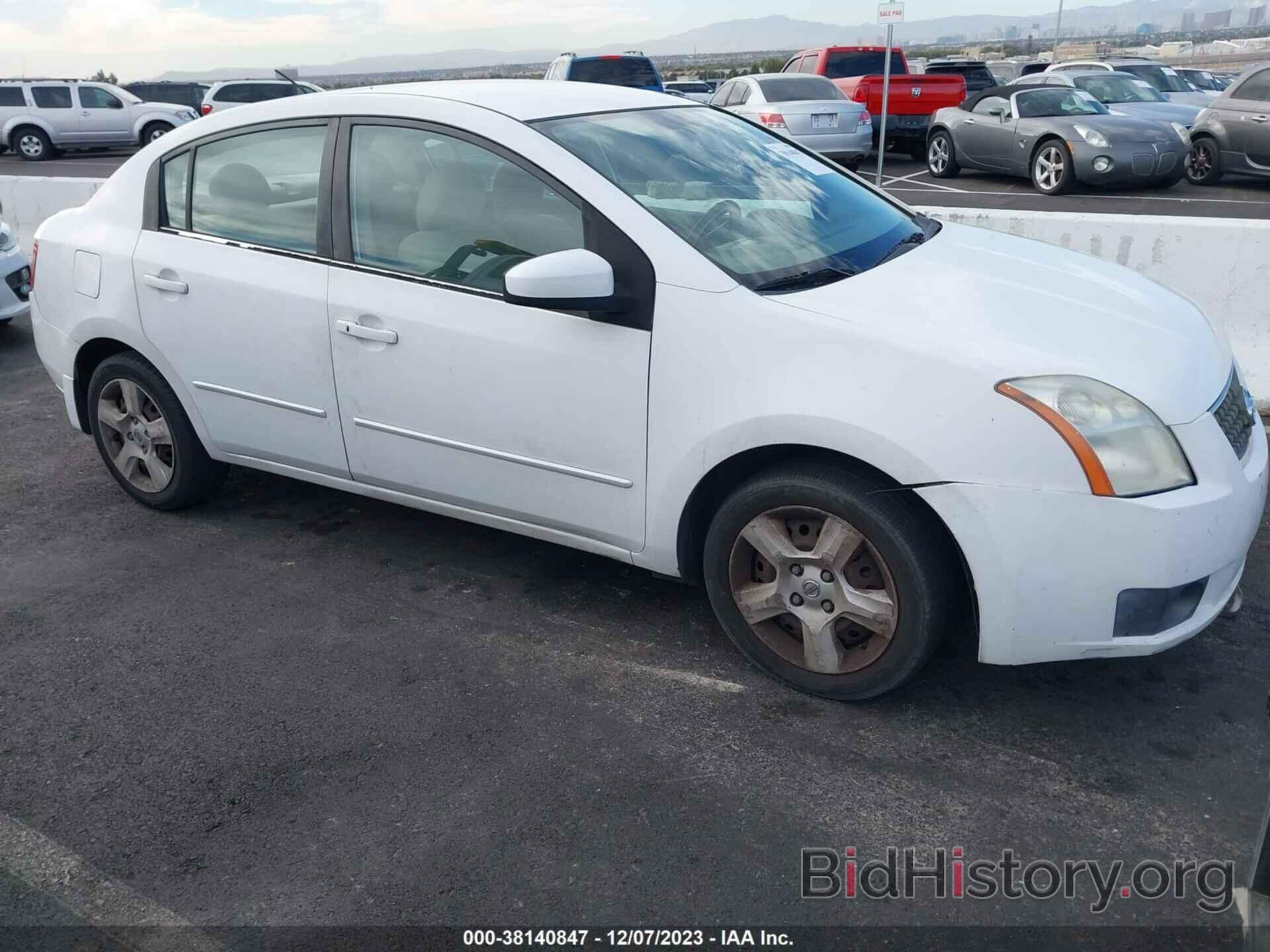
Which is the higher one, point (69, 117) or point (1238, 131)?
point (1238, 131)

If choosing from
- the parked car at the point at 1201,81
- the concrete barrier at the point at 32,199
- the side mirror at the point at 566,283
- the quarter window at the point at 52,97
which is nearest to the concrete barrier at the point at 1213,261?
the side mirror at the point at 566,283

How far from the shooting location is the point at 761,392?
309 cm

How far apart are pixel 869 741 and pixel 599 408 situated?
1.23 metres

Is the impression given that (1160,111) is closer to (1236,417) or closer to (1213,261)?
(1213,261)

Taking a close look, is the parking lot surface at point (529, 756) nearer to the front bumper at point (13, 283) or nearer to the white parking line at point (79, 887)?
the white parking line at point (79, 887)

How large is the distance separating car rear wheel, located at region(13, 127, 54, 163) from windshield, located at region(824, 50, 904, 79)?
56.8ft

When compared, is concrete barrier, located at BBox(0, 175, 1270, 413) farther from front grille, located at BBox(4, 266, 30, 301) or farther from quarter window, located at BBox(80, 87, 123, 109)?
quarter window, located at BBox(80, 87, 123, 109)

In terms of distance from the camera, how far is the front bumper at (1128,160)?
43.6 feet

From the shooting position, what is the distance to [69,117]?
24922mm

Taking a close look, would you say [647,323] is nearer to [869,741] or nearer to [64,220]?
[869,741]

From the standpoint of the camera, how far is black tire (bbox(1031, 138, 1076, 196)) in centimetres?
1350

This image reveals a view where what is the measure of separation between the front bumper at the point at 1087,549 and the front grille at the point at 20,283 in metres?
7.09

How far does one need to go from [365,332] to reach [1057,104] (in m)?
13.1


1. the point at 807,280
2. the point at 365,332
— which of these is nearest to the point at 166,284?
the point at 365,332
